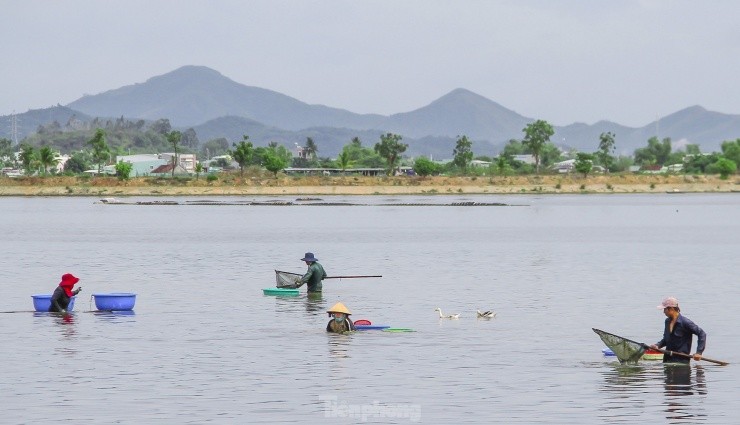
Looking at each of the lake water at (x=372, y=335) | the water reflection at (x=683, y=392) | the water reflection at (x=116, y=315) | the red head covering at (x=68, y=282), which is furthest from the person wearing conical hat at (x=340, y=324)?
the water reflection at (x=683, y=392)

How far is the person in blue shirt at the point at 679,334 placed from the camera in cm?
2317

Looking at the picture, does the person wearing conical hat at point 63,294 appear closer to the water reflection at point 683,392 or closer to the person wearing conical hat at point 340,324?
the person wearing conical hat at point 340,324

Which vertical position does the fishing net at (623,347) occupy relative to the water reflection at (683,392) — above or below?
above

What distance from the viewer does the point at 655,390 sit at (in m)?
22.9

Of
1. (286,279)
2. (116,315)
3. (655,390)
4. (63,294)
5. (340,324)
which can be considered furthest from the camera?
(286,279)

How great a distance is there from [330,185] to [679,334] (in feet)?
520

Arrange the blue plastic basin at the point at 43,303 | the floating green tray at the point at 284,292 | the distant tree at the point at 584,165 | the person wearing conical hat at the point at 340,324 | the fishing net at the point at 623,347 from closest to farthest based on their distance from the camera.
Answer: the fishing net at the point at 623,347 < the person wearing conical hat at the point at 340,324 < the blue plastic basin at the point at 43,303 < the floating green tray at the point at 284,292 < the distant tree at the point at 584,165

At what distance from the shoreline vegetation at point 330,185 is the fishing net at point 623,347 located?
498 ft

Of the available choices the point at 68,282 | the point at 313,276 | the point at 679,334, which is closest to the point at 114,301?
the point at 68,282

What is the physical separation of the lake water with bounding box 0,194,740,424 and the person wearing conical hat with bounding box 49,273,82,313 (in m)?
0.54

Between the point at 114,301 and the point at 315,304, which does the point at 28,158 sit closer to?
the point at 315,304

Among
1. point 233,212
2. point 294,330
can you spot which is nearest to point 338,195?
point 233,212

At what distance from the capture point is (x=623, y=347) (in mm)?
25016

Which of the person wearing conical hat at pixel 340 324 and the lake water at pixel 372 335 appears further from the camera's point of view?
the person wearing conical hat at pixel 340 324
